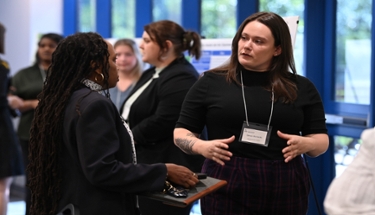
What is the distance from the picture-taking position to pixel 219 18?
4.66 m

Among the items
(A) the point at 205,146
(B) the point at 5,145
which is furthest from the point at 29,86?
(A) the point at 205,146

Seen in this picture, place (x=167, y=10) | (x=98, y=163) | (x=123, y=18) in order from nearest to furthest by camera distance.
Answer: (x=98, y=163)
(x=167, y=10)
(x=123, y=18)

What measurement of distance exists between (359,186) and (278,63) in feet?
3.79

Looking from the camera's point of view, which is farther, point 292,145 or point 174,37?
point 174,37

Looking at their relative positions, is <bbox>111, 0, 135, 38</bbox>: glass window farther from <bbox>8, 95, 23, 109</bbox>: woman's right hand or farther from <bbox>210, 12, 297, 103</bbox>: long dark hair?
<bbox>210, 12, 297, 103</bbox>: long dark hair

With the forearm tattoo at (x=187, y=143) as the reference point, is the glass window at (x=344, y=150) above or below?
below

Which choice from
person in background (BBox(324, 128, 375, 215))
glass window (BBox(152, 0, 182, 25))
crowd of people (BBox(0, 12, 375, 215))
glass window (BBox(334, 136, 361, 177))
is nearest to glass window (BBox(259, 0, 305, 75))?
Answer: glass window (BBox(334, 136, 361, 177))

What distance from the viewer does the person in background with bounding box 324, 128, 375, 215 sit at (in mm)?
1081

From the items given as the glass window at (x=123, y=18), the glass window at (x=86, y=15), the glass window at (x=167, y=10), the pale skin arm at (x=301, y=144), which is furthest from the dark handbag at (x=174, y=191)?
the glass window at (x=86, y=15)

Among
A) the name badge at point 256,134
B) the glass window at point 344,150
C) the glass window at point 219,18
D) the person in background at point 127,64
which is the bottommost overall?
the glass window at point 344,150

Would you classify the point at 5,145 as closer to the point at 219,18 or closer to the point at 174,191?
the point at 174,191

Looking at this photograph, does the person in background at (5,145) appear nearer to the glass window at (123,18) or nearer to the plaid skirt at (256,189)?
the plaid skirt at (256,189)

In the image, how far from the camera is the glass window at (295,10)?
404 centimetres

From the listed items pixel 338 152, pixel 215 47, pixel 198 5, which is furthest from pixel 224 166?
pixel 198 5
